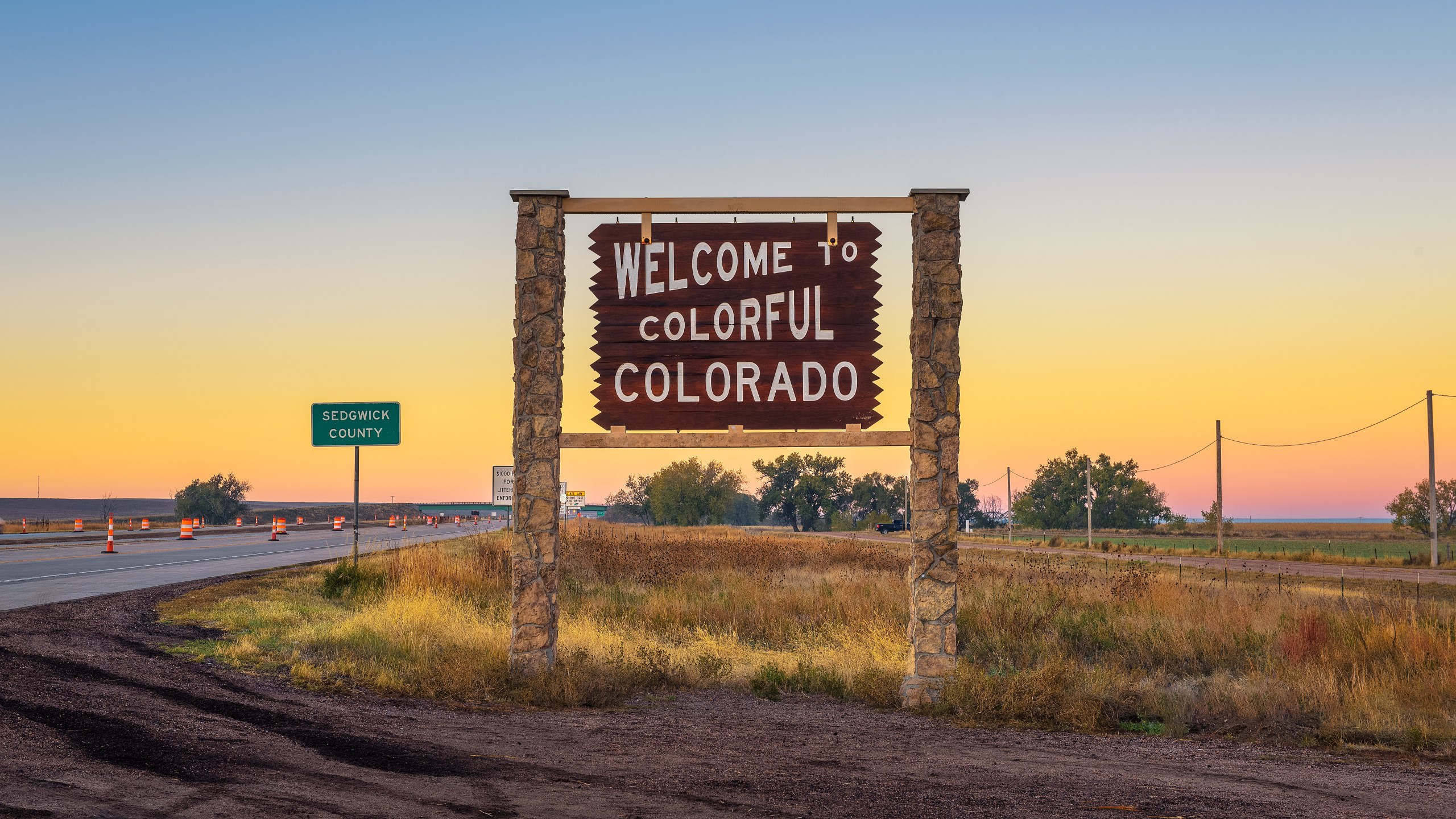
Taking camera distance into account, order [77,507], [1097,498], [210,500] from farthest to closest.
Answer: [77,507], [1097,498], [210,500]

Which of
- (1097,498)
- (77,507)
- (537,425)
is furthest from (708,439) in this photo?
(77,507)

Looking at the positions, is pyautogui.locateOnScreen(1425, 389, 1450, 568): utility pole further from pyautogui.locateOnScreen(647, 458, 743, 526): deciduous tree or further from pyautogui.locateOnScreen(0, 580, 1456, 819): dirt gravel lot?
pyautogui.locateOnScreen(647, 458, 743, 526): deciduous tree

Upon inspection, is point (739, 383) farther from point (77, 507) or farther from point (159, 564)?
point (77, 507)

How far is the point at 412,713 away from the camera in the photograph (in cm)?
948

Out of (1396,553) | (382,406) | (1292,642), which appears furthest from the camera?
(1396,553)

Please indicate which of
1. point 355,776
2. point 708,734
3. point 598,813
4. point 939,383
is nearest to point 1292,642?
point 939,383

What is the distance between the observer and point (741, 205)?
11.1 meters

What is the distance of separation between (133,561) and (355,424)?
1240cm

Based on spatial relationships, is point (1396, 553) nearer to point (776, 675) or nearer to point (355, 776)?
point (776, 675)

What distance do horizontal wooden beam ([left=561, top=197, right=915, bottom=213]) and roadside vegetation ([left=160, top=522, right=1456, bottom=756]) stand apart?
16.8ft

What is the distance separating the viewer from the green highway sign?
21875mm

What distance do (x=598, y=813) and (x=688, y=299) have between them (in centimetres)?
644

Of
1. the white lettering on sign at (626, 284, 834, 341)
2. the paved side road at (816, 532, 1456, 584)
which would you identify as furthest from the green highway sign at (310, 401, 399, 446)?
the paved side road at (816, 532, 1456, 584)

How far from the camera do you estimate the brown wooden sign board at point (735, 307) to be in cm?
1124
